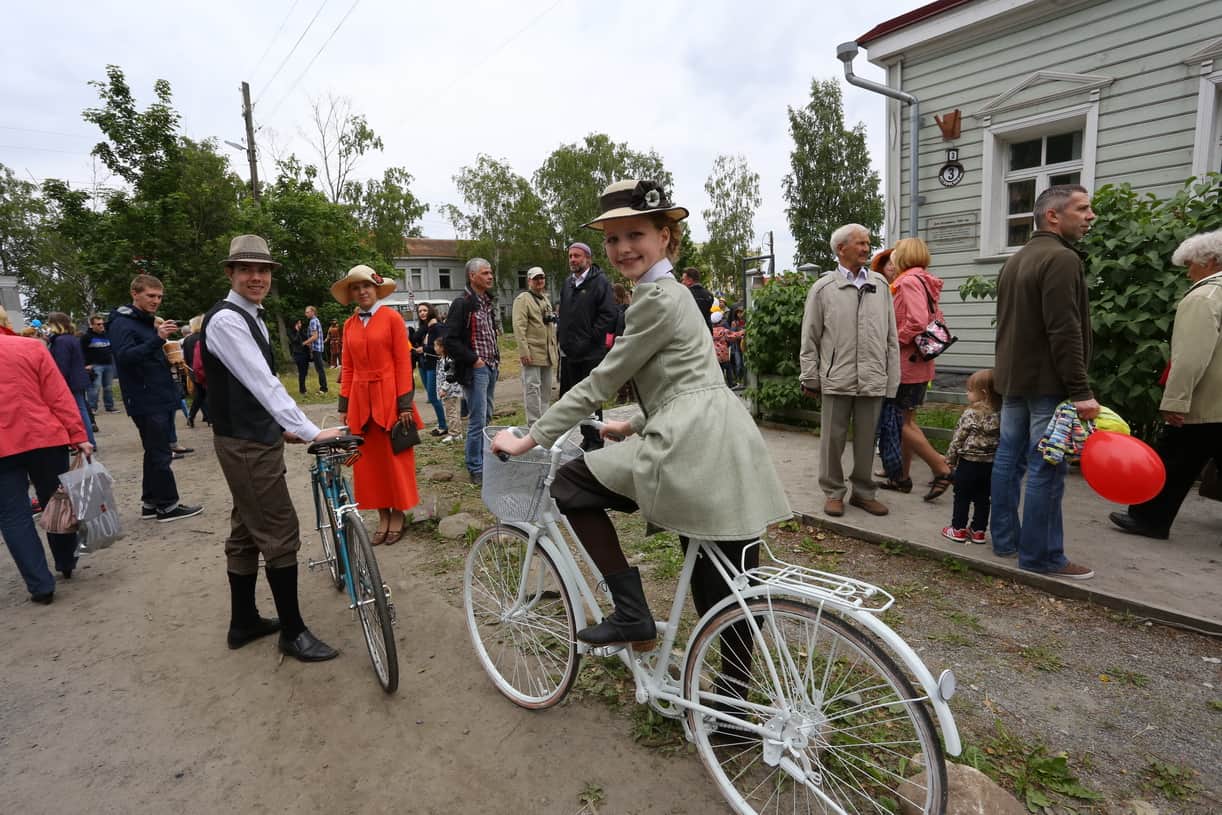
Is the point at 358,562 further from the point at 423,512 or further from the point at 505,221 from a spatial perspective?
the point at 505,221

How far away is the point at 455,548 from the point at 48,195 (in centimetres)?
2633

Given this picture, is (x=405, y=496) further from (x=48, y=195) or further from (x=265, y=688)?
(x=48, y=195)

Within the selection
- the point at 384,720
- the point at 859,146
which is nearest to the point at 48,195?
the point at 384,720

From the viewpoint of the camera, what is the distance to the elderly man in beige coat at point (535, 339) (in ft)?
22.9

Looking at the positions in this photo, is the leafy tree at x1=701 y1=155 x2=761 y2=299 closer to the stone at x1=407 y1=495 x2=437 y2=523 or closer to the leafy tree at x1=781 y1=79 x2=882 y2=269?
the leafy tree at x1=781 y1=79 x2=882 y2=269

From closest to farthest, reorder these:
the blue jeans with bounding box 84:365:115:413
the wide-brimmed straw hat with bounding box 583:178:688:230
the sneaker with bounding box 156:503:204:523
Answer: the wide-brimmed straw hat with bounding box 583:178:688:230 → the sneaker with bounding box 156:503:204:523 → the blue jeans with bounding box 84:365:115:413

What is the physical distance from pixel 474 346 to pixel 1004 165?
7.60m

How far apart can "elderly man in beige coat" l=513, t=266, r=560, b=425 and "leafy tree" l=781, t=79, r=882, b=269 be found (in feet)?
114

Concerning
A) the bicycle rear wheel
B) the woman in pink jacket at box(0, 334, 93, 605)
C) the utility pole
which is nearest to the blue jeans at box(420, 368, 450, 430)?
the woman in pink jacket at box(0, 334, 93, 605)

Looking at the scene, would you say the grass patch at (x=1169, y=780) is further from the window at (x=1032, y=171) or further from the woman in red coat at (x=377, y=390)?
the window at (x=1032, y=171)

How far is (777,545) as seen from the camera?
184 inches

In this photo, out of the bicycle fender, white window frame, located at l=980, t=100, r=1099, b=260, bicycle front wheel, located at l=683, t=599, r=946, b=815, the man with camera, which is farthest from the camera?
white window frame, located at l=980, t=100, r=1099, b=260

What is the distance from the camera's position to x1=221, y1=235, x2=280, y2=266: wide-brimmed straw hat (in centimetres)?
333

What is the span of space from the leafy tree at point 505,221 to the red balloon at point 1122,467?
46.3 metres
